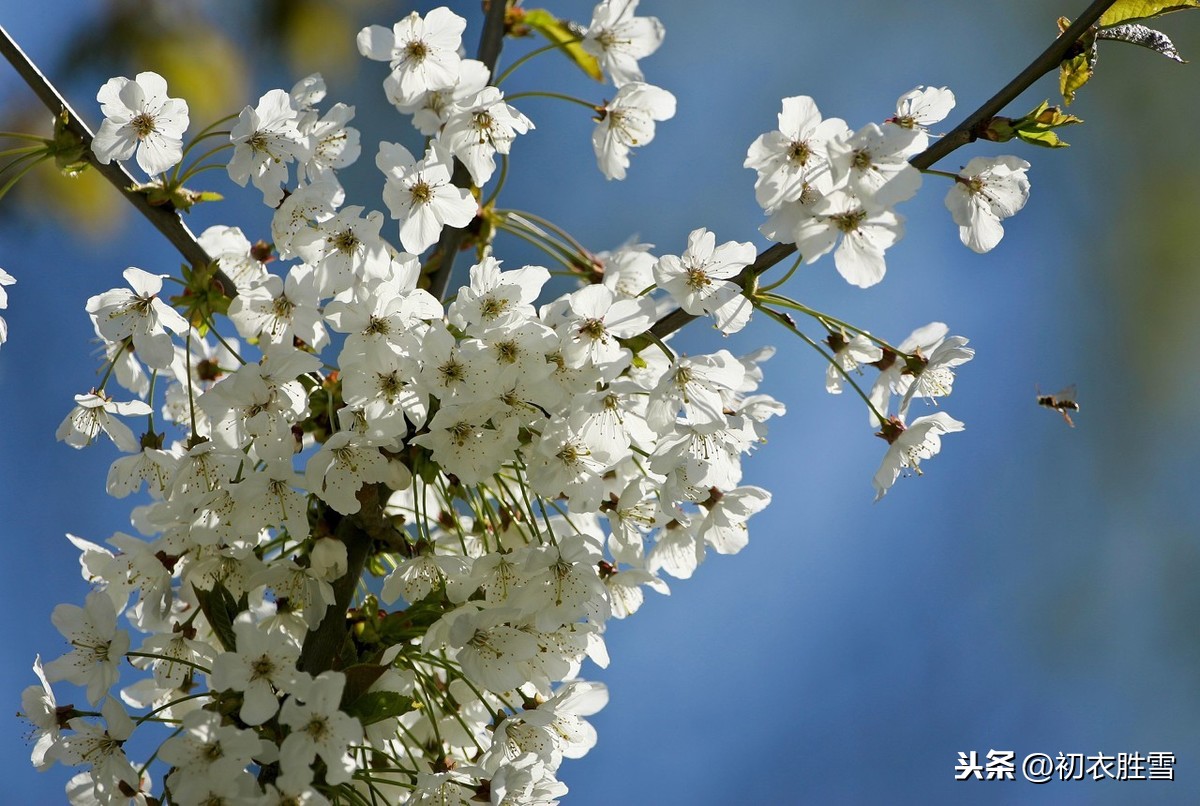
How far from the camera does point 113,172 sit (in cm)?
73

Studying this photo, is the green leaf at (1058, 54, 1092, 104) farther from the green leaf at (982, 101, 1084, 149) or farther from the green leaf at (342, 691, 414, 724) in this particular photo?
the green leaf at (342, 691, 414, 724)

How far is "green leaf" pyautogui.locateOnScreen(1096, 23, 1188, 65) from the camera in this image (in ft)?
2.01

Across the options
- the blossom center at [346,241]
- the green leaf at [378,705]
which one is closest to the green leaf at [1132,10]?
the blossom center at [346,241]

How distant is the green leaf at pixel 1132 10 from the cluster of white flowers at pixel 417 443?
0.10 meters

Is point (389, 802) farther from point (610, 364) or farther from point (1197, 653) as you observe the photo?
point (1197, 653)

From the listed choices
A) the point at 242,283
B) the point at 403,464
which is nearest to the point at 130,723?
the point at 403,464

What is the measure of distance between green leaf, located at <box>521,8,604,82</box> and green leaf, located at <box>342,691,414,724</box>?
490 mm

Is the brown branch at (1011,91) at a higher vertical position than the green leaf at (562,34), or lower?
lower

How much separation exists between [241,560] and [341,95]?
1454 millimetres

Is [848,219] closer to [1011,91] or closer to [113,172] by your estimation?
[1011,91]

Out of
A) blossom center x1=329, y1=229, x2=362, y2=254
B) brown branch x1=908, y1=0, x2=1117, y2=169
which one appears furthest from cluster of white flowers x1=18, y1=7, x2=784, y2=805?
brown branch x1=908, y1=0, x2=1117, y2=169

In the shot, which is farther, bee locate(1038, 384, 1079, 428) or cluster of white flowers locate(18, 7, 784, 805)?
bee locate(1038, 384, 1079, 428)

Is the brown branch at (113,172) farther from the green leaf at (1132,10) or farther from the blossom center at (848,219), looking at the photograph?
the green leaf at (1132,10)

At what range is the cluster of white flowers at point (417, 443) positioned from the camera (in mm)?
642
